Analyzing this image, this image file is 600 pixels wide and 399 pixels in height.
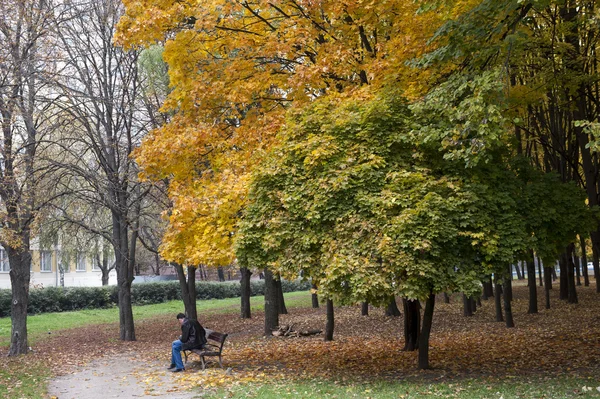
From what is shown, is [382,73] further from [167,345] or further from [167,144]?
[167,345]

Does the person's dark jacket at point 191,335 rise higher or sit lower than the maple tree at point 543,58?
lower

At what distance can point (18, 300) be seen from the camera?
17.0 m

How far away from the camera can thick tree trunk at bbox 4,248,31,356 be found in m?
16.8

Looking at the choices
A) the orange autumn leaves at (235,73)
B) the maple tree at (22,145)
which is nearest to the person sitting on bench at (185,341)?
the orange autumn leaves at (235,73)

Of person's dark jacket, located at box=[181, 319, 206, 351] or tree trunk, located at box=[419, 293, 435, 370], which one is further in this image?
person's dark jacket, located at box=[181, 319, 206, 351]

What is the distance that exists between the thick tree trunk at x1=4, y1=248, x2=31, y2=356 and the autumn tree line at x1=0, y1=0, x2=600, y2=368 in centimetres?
5

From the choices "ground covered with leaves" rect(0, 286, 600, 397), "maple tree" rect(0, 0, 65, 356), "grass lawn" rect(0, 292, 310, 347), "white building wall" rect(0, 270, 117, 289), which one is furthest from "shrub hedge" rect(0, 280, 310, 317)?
"maple tree" rect(0, 0, 65, 356)

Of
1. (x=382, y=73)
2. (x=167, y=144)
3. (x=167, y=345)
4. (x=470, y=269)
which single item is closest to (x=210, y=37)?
(x=167, y=144)

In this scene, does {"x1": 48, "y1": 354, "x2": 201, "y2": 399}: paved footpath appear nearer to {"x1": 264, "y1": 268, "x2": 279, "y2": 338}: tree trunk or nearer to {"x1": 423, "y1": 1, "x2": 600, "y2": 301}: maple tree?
{"x1": 264, "y1": 268, "x2": 279, "y2": 338}: tree trunk

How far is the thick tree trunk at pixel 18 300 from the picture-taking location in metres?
16.8

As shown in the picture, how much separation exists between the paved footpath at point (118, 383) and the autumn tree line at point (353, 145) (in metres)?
2.61

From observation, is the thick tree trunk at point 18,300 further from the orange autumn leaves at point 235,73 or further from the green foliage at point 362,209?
the green foliage at point 362,209

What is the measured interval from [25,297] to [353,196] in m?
11.4

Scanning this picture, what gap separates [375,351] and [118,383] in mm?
5989
